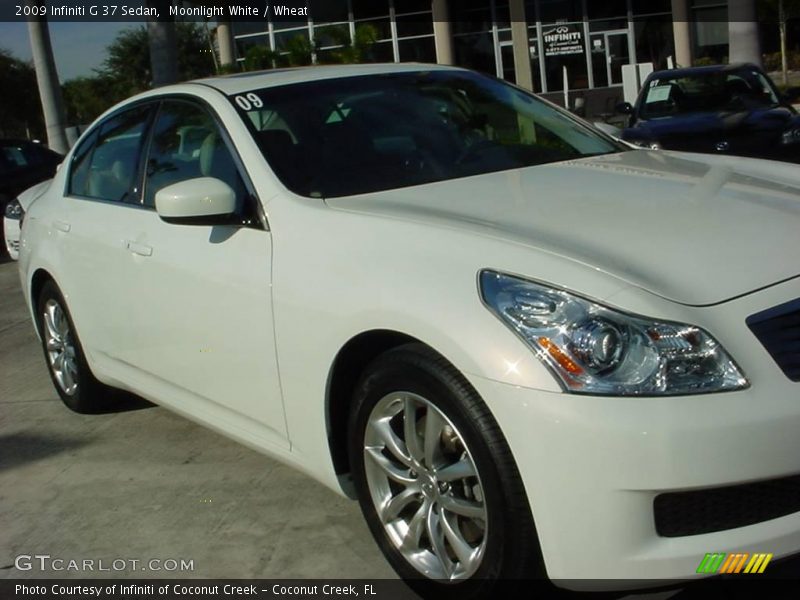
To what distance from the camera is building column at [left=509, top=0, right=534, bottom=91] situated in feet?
94.6

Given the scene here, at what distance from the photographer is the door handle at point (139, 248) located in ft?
13.4

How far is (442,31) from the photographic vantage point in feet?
97.2

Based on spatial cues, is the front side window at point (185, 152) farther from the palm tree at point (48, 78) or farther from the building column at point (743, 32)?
the building column at point (743, 32)

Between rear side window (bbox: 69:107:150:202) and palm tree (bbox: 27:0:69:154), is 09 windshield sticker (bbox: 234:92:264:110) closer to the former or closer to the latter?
rear side window (bbox: 69:107:150:202)

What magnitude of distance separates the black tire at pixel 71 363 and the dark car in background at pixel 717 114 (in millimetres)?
5440

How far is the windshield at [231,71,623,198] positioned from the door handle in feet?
2.14

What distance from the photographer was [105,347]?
4.64 metres

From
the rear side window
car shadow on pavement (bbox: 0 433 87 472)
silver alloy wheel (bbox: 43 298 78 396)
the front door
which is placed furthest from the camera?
silver alloy wheel (bbox: 43 298 78 396)

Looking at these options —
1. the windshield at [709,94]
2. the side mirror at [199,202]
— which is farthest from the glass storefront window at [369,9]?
the side mirror at [199,202]

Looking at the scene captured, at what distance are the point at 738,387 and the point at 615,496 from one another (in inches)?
15.1

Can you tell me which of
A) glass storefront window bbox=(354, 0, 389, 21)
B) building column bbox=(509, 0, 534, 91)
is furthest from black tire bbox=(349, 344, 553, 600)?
glass storefront window bbox=(354, 0, 389, 21)

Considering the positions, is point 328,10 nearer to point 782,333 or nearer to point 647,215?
point 647,215

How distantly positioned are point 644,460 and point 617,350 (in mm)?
277

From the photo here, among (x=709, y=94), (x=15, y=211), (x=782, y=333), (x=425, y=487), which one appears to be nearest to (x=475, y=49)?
(x=709, y=94)
